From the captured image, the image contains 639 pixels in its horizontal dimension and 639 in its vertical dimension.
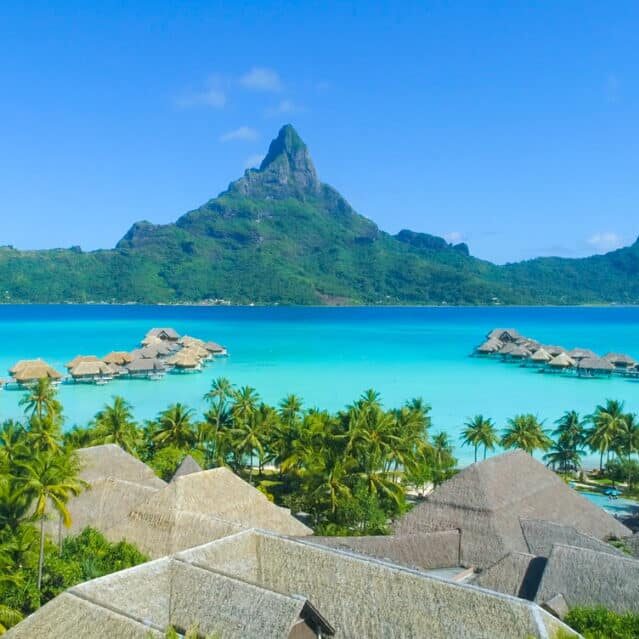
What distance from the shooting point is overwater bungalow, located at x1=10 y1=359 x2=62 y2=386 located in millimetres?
52466

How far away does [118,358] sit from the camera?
63656 millimetres

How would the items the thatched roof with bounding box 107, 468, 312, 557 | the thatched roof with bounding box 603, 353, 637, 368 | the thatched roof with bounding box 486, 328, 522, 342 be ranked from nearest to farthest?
the thatched roof with bounding box 107, 468, 312, 557 < the thatched roof with bounding box 603, 353, 637, 368 < the thatched roof with bounding box 486, 328, 522, 342

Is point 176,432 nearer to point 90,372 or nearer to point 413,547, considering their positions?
point 413,547

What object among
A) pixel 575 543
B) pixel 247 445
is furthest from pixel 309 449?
pixel 575 543

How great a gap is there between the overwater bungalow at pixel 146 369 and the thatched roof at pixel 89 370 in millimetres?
3262

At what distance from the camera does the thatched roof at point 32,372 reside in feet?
172


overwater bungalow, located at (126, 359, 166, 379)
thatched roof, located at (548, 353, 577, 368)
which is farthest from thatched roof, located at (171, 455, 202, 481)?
thatched roof, located at (548, 353, 577, 368)

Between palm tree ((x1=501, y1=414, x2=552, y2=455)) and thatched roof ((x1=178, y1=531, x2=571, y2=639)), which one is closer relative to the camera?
thatched roof ((x1=178, y1=531, x2=571, y2=639))

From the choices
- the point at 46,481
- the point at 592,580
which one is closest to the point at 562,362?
the point at 592,580

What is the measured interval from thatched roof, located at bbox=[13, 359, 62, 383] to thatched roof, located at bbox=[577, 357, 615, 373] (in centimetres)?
5100

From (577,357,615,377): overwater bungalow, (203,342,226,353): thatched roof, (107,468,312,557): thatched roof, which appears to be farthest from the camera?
(203,342,226,353): thatched roof

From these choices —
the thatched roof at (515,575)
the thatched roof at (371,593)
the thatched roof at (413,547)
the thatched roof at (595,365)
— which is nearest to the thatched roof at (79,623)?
the thatched roof at (371,593)

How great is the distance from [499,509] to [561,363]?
53.3 meters

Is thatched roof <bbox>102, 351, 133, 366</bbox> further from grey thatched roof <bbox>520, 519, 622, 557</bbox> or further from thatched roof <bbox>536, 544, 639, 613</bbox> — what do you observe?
thatched roof <bbox>536, 544, 639, 613</bbox>
